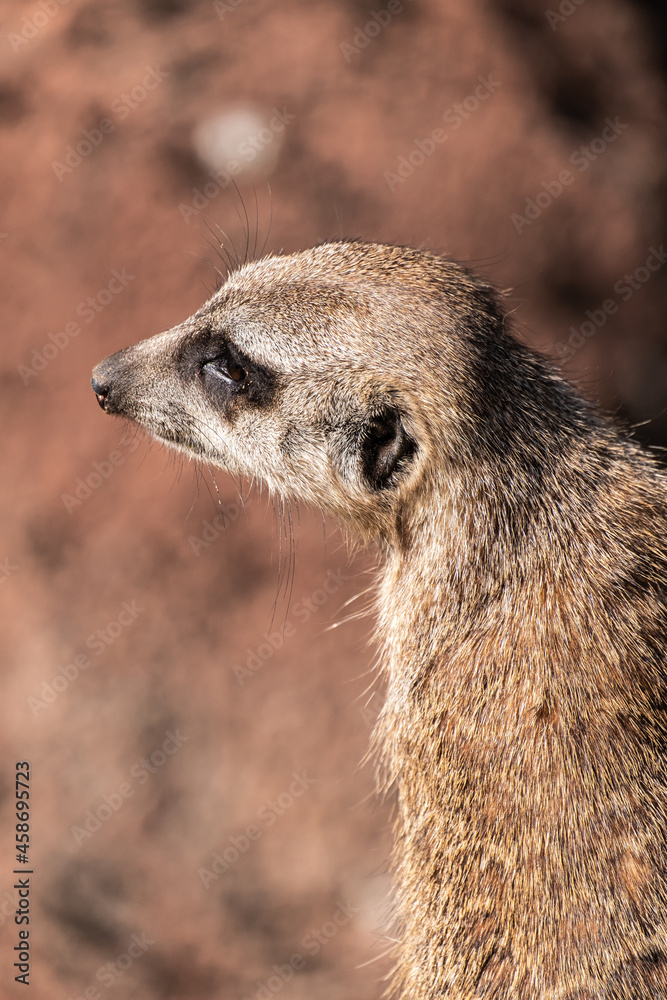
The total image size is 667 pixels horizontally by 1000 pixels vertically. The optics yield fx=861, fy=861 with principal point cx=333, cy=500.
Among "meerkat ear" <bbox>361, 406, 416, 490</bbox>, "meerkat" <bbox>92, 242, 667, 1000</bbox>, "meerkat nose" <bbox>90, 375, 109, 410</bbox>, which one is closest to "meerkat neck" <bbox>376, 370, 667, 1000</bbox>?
"meerkat" <bbox>92, 242, 667, 1000</bbox>

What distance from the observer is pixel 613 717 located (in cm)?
201

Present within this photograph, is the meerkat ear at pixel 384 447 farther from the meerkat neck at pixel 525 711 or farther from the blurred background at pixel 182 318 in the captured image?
the blurred background at pixel 182 318

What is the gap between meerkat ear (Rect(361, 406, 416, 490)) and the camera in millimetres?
2258

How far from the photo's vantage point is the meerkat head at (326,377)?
7.27 feet

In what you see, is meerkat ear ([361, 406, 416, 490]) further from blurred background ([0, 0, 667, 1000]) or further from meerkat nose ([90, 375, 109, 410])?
blurred background ([0, 0, 667, 1000])

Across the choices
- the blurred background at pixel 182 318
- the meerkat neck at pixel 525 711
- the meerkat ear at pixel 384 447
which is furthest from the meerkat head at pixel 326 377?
the blurred background at pixel 182 318

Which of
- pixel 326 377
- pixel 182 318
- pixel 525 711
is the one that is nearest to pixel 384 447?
pixel 326 377

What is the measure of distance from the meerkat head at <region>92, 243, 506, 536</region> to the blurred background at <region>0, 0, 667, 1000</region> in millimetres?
1001

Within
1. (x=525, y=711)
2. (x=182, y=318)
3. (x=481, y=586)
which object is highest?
(x=481, y=586)

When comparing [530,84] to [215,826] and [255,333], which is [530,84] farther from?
[215,826]

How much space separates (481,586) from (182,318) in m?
2.13

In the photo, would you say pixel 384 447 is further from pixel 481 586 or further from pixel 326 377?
pixel 481 586

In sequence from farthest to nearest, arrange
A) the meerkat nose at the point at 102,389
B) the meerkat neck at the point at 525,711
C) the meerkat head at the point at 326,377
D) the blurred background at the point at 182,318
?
the blurred background at the point at 182,318 < the meerkat nose at the point at 102,389 < the meerkat head at the point at 326,377 < the meerkat neck at the point at 525,711

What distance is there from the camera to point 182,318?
3748 millimetres
